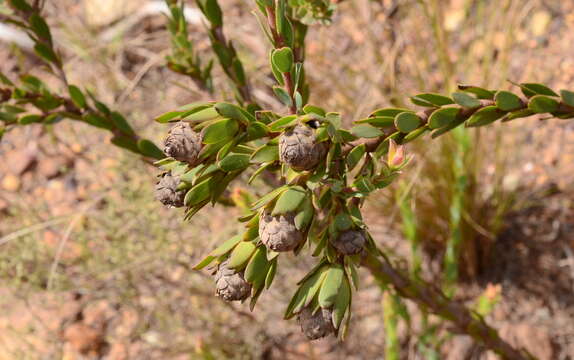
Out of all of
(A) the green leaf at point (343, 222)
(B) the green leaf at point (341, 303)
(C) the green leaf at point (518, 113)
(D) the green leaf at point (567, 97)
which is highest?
(D) the green leaf at point (567, 97)

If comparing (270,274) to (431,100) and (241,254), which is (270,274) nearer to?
(241,254)

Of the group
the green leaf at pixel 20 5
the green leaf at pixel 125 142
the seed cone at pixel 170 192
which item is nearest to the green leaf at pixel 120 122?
the green leaf at pixel 125 142

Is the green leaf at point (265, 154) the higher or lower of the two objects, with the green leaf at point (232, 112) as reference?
lower

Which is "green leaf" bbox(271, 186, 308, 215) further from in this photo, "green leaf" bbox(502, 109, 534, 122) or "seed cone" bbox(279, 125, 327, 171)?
"green leaf" bbox(502, 109, 534, 122)

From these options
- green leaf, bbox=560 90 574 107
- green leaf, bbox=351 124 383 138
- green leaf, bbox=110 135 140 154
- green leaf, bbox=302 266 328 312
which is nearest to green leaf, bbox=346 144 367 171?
green leaf, bbox=351 124 383 138

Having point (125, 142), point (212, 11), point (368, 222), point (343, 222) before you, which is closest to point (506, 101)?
point (343, 222)

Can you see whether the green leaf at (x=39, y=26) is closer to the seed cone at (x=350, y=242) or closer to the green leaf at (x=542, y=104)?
the seed cone at (x=350, y=242)
